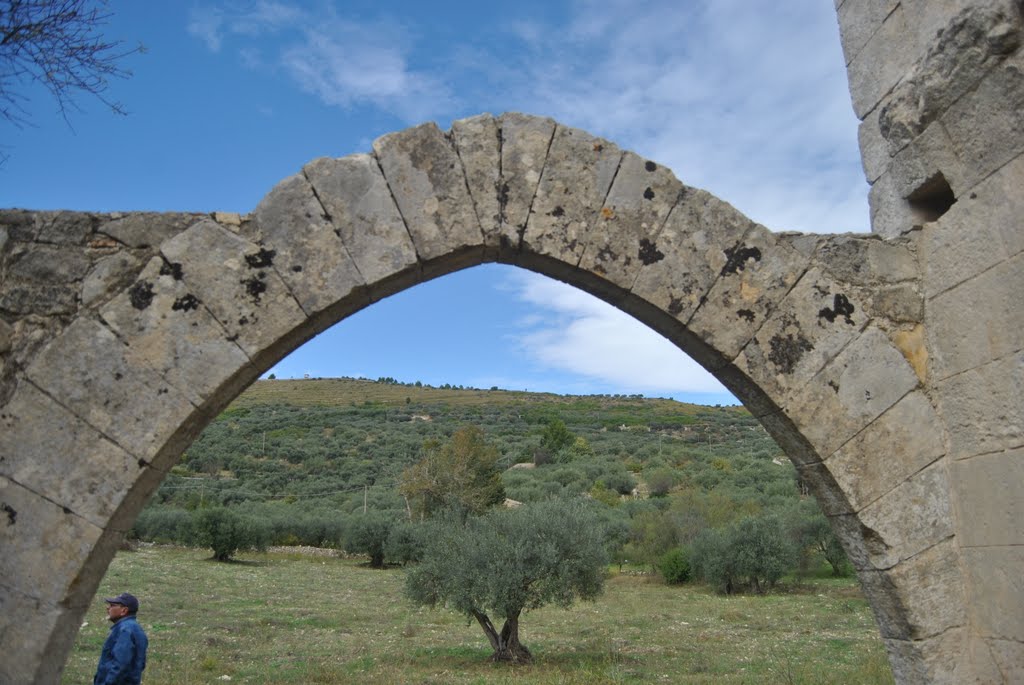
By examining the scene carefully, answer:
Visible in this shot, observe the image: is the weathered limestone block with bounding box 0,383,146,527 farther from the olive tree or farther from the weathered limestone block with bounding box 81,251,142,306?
the olive tree

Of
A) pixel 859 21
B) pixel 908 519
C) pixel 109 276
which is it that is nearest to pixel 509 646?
pixel 908 519

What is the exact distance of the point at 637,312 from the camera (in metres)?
3.54

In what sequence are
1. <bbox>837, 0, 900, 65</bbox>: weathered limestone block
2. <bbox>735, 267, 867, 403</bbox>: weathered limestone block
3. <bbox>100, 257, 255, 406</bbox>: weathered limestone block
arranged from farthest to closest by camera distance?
<bbox>837, 0, 900, 65</bbox>: weathered limestone block < <bbox>735, 267, 867, 403</bbox>: weathered limestone block < <bbox>100, 257, 255, 406</bbox>: weathered limestone block

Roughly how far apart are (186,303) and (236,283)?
21cm

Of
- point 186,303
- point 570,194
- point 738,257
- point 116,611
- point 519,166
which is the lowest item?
point 116,611

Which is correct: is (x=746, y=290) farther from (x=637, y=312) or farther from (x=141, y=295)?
(x=141, y=295)

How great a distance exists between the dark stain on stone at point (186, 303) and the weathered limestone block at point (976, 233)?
131 inches

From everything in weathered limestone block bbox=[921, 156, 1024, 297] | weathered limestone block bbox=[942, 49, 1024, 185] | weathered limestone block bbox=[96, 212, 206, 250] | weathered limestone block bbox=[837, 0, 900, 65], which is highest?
weathered limestone block bbox=[837, 0, 900, 65]

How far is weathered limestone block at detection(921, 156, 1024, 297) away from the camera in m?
3.18

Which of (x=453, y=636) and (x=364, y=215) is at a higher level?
(x=364, y=215)

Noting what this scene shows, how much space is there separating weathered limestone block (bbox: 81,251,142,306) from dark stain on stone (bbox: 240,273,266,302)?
46cm

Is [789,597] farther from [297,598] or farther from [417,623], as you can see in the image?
[297,598]

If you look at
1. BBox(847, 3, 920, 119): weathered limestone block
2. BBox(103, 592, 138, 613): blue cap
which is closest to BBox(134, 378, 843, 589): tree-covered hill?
BBox(103, 592, 138, 613): blue cap

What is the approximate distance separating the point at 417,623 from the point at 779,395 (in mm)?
12454
